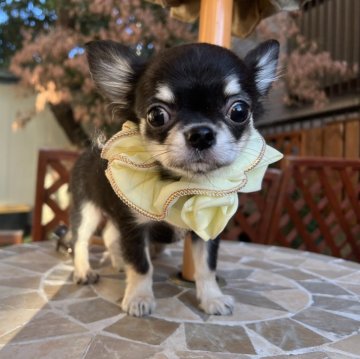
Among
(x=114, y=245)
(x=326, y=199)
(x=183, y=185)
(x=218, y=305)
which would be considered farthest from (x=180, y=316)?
(x=326, y=199)

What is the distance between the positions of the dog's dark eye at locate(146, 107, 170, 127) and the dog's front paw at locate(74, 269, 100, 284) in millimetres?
663

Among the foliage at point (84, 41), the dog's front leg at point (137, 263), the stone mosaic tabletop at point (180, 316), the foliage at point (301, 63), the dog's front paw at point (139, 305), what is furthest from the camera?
the foliage at point (301, 63)

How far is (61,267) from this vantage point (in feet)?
5.78

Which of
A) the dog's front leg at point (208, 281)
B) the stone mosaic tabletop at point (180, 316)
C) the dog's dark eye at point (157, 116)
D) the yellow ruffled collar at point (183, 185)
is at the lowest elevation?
the stone mosaic tabletop at point (180, 316)

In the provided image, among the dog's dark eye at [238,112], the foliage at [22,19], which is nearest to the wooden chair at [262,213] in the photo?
the dog's dark eye at [238,112]

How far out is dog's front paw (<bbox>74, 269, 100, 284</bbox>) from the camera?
5.08 feet

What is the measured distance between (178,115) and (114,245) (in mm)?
895

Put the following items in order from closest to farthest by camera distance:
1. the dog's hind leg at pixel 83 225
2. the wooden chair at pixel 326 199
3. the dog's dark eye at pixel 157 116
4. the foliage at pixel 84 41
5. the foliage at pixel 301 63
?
1. the dog's dark eye at pixel 157 116
2. the dog's hind leg at pixel 83 225
3. the wooden chair at pixel 326 199
4. the foliage at pixel 84 41
5. the foliage at pixel 301 63

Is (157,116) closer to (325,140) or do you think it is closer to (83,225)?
(83,225)

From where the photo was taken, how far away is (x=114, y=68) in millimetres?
1343

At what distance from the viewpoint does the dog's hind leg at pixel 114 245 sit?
1.78 metres

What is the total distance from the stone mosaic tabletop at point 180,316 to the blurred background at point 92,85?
1312mm

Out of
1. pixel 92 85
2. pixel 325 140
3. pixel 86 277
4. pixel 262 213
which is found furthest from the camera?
pixel 325 140

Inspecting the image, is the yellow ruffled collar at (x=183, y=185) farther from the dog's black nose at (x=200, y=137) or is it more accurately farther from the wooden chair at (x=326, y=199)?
the wooden chair at (x=326, y=199)
